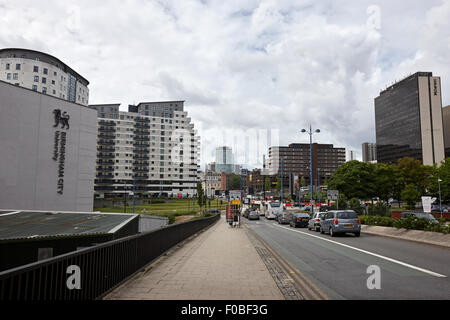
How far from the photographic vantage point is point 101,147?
387 ft

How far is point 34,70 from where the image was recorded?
81.7 metres

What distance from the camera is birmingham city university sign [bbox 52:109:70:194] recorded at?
152 feet

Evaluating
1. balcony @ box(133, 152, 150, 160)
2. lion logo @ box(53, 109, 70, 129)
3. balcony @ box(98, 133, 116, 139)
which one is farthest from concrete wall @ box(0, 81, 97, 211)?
balcony @ box(133, 152, 150, 160)

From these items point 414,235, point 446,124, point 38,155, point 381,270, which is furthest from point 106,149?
point 446,124

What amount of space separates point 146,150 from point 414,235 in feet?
379

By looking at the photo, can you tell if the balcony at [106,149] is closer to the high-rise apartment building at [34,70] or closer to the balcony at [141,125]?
the balcony at [141,125]

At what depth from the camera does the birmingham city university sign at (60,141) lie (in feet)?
152

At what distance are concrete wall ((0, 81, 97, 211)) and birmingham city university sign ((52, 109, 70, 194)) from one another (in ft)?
1.43

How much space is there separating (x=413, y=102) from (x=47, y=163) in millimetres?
133125

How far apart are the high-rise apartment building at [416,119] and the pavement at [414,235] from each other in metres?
121

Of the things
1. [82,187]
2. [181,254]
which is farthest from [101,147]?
[181,254]

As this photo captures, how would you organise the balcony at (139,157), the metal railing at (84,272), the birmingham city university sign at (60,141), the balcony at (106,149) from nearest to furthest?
1. the metal railing at (84,272)
2. the birmingham city university sign at (60,141)
3. the balcony at (106,149)
4. the balcony at (139,157)

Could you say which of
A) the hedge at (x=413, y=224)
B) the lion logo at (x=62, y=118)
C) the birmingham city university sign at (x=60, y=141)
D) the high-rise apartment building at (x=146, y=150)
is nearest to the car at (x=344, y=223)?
the hedge at (x=413, y=224)
